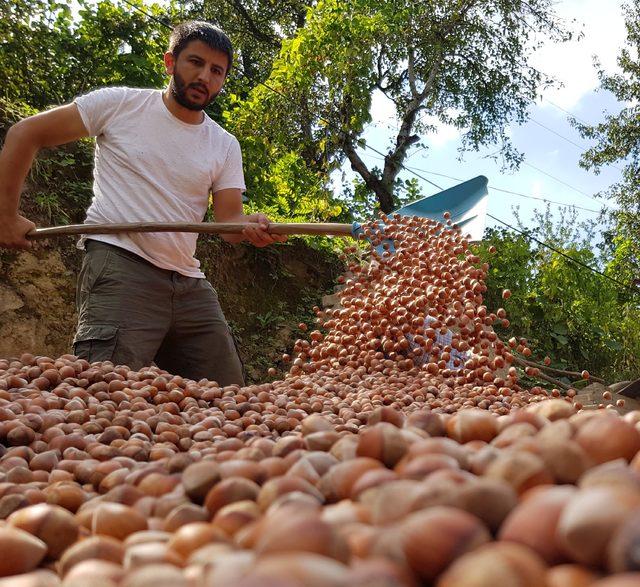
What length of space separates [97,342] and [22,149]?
0.93 m

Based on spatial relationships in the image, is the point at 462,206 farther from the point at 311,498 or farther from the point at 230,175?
the point at 311,498

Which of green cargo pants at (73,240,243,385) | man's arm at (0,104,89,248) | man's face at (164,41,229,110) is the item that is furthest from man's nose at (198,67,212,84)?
green cargo pants at (73,240,243,385)

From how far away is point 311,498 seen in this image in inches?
Result: 33.1

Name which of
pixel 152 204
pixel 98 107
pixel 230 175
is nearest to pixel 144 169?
pixel 152 204

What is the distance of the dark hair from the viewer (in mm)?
3232

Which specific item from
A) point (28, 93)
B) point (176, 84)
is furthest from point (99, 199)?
point (28, 93)

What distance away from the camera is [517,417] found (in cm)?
118

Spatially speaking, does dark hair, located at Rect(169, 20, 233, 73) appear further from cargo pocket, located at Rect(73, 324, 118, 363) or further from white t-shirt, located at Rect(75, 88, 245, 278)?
cargo pocket, located at Rect(73, 324, 118, 363)

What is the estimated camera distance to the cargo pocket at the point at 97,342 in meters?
2.95

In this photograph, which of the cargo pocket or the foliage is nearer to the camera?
the cargo pocket

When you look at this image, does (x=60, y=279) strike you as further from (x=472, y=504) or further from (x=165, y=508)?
(x=472, y=504)

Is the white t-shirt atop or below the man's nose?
below

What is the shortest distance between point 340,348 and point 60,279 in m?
2.98

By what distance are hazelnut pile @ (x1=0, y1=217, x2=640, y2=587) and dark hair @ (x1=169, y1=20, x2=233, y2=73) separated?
1950 millimetres
